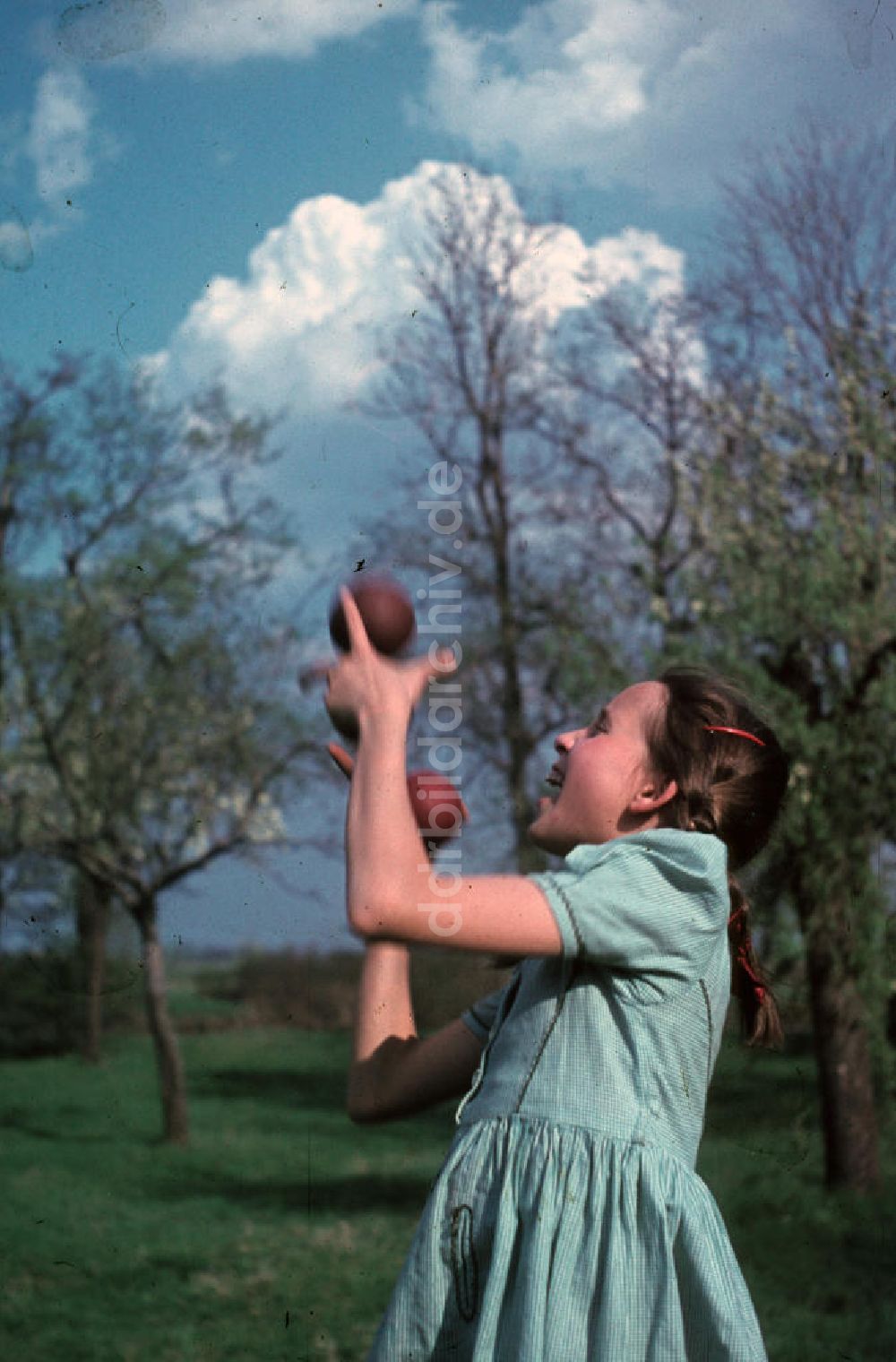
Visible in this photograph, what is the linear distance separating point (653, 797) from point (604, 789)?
0.07 meters

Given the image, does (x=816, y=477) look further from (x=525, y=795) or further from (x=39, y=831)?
(x=39, y=831)

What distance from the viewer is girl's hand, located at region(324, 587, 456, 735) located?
5.52ft

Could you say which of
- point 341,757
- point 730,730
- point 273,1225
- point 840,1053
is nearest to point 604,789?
point 730,730

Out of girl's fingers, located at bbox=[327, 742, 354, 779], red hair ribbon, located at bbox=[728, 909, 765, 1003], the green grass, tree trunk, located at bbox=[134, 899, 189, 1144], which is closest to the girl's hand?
girl's fingers, located at bbox=[327, 742, 354, 779]

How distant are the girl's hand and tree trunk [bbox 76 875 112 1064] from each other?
Result: 9440mm

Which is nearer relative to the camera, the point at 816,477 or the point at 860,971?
the point at 860,971

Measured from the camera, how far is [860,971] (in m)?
7.22

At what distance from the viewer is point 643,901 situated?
5.62ft

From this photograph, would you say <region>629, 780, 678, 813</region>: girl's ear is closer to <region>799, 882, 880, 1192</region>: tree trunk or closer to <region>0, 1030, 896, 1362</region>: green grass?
<region>0, 1030, 896, 1362</region>: green grass

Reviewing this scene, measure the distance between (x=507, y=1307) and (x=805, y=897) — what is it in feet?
18.7

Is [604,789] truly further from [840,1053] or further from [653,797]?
[840,1053]

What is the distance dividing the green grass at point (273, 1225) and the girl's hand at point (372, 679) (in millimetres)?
4288

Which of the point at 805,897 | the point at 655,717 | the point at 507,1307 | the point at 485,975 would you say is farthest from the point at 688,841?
the point at 805,897

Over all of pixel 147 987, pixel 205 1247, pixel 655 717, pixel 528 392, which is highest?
pixel 528 392
